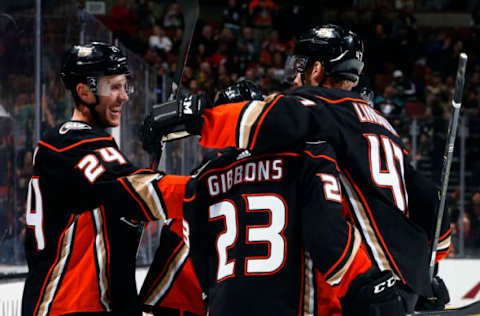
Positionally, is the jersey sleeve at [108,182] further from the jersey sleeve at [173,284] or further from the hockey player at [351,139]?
the jersey sleeve at [173,284]

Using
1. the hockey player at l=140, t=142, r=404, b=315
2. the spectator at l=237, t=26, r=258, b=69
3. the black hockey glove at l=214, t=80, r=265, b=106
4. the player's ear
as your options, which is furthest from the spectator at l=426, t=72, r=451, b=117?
the hockey player at l=140, t=142, r=404, b=315

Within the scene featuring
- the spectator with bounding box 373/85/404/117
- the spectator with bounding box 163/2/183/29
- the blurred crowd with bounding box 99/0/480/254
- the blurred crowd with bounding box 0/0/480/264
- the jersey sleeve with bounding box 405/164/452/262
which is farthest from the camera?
the spectator with bounding box 163/2/183/29

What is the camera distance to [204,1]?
11469 mm

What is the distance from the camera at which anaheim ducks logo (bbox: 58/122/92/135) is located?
1.93 meters

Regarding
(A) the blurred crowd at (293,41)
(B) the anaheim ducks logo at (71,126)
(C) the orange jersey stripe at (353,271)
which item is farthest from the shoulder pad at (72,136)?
(A) the blurred crowd at (293,41)

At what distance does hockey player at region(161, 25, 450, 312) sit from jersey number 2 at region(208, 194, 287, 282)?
0.44ft

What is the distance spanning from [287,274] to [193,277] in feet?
1.72

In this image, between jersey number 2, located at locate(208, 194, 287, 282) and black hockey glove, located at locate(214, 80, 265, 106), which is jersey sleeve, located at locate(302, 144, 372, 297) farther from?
black hockey glove, located at locate(214, 80, 265, 106)

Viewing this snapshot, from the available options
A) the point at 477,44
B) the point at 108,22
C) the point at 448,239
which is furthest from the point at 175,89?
the point at 477,44

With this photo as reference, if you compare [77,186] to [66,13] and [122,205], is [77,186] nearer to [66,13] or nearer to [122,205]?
[122,205]

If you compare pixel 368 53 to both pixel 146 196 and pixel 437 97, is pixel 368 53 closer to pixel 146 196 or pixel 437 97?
pixel 437 97

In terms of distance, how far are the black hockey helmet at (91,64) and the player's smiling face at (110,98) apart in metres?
0.02

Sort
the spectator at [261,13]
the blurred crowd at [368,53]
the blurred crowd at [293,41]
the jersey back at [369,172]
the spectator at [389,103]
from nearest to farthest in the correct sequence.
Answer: the jersey back at [369,172] → the blurred crowd at [368,53] → the spectator at [389,103] → the blurred crowd at [293,41] → the spectator at [261,13]

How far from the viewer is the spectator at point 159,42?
9.33 meters
